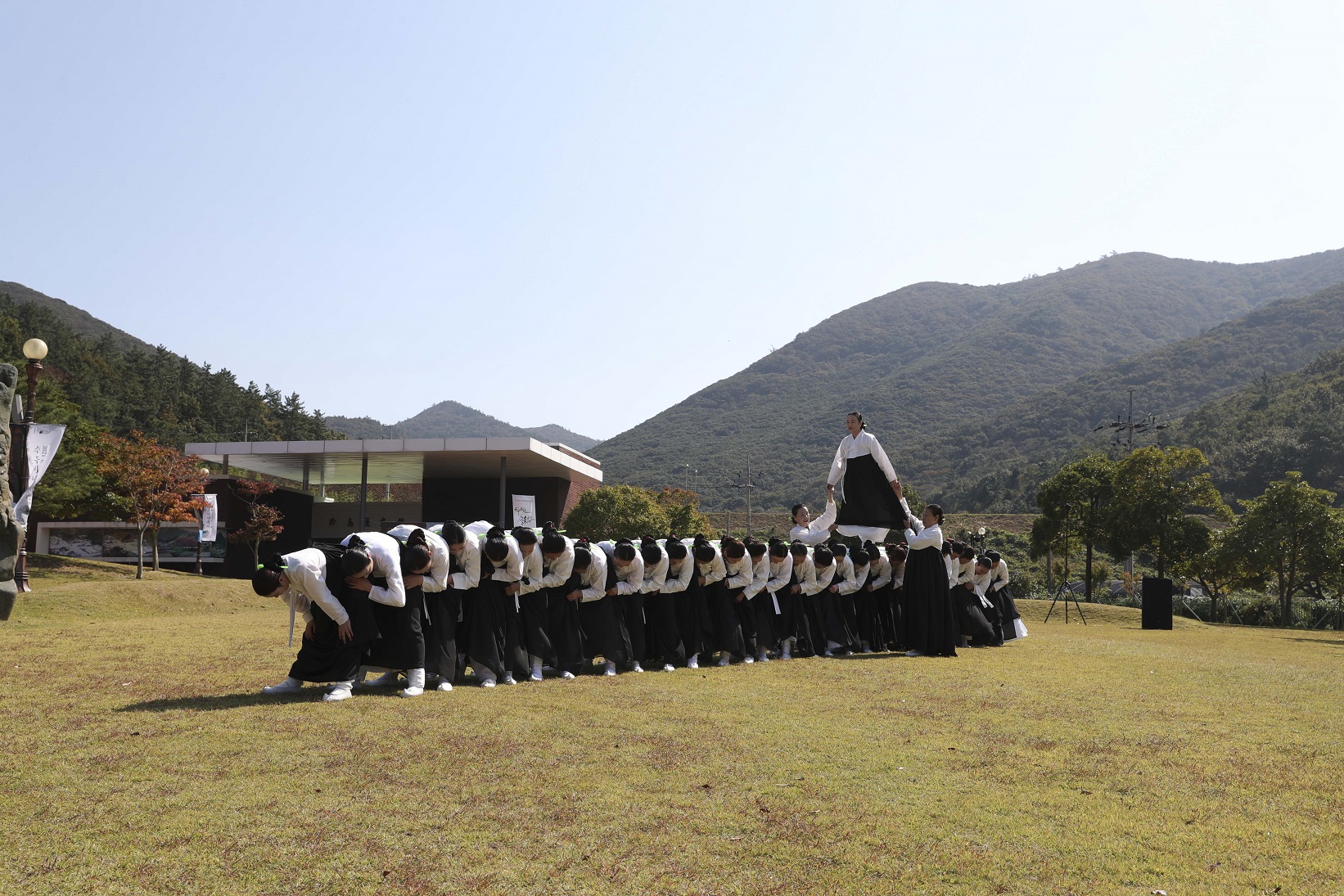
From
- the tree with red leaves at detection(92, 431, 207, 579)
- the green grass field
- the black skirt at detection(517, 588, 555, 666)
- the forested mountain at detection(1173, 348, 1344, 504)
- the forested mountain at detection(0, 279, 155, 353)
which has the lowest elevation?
the green grass field

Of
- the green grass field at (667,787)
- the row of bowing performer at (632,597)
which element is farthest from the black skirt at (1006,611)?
the green grass field at (667,787)

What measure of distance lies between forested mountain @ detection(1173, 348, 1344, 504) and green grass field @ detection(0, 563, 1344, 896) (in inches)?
2171

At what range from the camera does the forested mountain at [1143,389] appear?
96.9 metres

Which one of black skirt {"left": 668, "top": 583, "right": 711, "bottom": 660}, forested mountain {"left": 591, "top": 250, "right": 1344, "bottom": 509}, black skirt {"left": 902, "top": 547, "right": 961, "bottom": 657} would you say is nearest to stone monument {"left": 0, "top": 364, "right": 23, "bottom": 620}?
black skirt {"left": 668, "top": 583, "right": 711, "bottom": 660}

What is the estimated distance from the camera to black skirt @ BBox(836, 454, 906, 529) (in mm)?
12484

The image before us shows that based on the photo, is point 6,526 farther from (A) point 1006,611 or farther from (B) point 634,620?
(A) point 1006,611

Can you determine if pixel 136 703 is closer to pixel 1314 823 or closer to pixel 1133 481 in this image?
pixel 1314 823

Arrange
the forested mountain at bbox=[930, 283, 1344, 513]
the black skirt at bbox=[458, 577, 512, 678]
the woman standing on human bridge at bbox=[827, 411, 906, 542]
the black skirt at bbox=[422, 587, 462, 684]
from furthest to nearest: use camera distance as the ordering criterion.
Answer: the forested mountain at bbox=[930, 283, 1344, 513], the woman standing on human bridge at bbox=[827, 411, 906, 542], the black skirt at bbox=[458, 577, 512, 678], the black skirt at bbox=[422, 587, 462, 684]

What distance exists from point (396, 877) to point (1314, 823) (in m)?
3.99

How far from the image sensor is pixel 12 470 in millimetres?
17234

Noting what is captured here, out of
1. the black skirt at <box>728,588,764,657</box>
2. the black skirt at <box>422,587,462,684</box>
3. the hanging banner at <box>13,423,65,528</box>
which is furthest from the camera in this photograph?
the hanging banner at <box>13,423,65,528</box>

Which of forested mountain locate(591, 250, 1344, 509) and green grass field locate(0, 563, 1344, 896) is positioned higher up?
forested mountain locate(591, 250, 1344, 509)

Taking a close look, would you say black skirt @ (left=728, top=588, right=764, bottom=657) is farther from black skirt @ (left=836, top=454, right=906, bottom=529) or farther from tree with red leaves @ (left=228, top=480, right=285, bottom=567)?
tree with red leaves @ (left=228, top=480, right=285, bottom=567)

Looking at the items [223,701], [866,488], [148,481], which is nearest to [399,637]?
[223,701]
